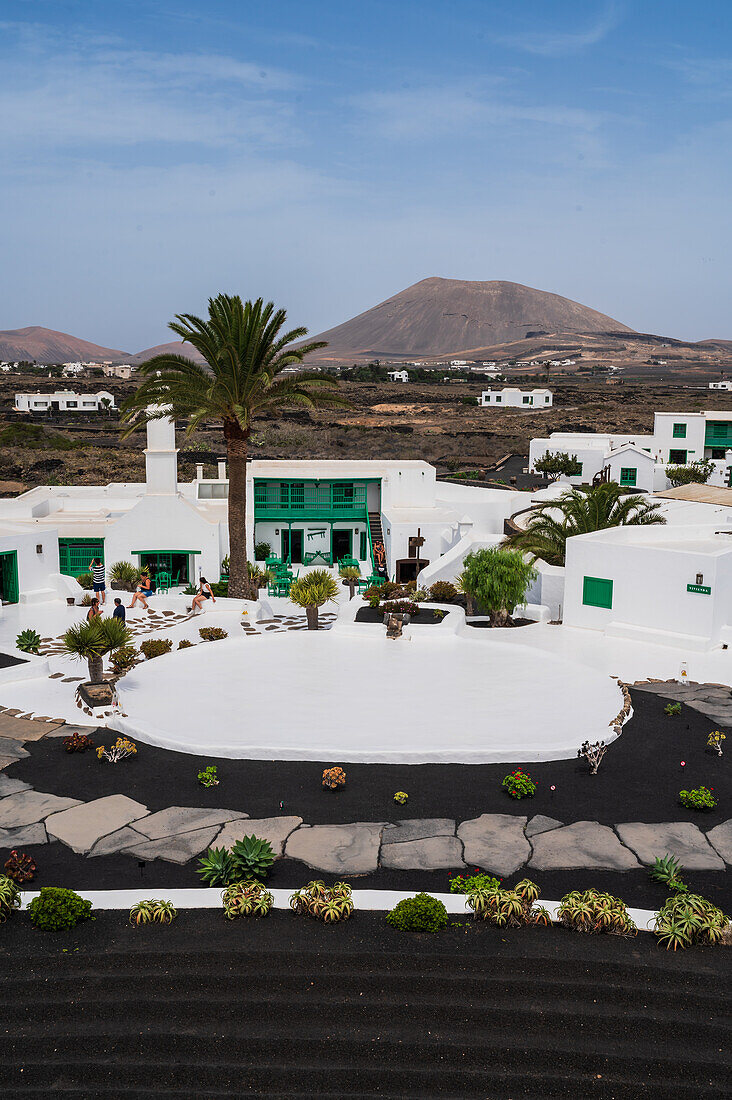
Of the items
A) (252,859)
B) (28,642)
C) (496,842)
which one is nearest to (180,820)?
(252,859)

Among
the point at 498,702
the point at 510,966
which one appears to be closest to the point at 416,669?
the point at 498,702

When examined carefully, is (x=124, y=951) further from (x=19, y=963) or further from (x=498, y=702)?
(x=498, y=702)

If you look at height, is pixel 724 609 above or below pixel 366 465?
below

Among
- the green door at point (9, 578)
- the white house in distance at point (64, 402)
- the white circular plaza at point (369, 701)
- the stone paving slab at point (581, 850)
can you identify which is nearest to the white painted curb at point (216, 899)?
the stone paving slab at point (581, 850)

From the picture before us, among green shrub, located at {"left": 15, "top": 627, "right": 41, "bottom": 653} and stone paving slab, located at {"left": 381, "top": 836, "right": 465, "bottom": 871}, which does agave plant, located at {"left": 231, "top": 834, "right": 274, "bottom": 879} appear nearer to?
stone paving slab, located at {"left": 381, "top": 836, "right": 465, "bottom": 871}

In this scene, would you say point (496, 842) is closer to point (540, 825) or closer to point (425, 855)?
point (540, 825)

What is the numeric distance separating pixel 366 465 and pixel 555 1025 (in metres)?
32.1

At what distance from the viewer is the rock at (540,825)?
39.1 feet

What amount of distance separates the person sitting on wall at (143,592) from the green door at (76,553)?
352 centimetres

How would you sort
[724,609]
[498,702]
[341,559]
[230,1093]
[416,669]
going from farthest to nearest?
[341,559] → [724,609] → [416,669] → [498,702] → [230,1093]

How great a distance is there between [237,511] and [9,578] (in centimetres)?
752

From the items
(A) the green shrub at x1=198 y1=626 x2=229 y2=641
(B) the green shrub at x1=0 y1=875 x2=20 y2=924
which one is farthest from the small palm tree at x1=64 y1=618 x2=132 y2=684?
(B) the green shrub at x1=0 y1=875 x2=20 y2=924

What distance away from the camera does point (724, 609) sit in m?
22.3

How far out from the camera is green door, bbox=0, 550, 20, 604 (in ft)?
87.9
